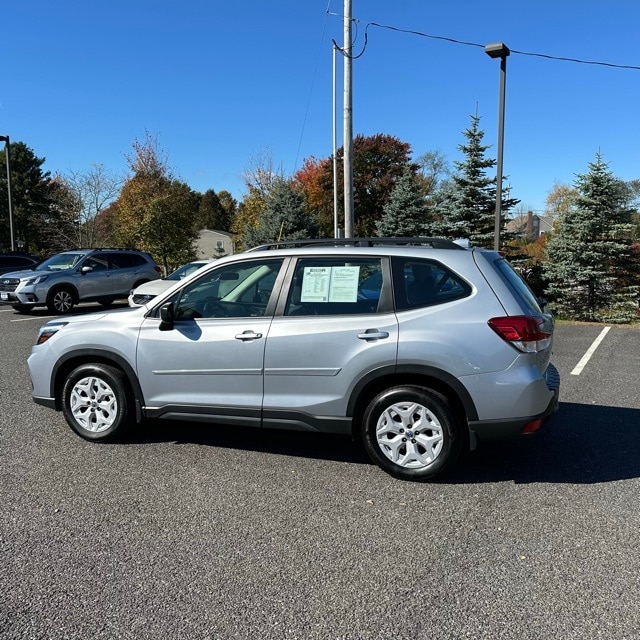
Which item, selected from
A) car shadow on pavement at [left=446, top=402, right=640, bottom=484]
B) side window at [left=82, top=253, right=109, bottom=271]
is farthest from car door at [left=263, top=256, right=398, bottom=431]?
side window at [left=82, top=253, right=109, bottom=271]

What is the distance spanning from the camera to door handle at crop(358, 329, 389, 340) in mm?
3941

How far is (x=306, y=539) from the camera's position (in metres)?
3.26

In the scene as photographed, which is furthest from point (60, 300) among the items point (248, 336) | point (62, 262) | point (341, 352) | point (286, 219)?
point (341, 352)

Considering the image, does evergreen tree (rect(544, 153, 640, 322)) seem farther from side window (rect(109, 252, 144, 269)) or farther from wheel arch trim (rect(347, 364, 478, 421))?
wheel arch trim (rect(347, 364, 478, 421))

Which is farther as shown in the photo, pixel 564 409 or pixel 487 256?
pixel 564 409

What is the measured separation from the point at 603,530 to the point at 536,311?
4.99 feet

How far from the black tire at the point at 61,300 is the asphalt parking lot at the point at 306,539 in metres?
9.87

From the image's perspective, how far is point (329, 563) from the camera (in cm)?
301

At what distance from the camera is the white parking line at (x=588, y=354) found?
7950 millimetres

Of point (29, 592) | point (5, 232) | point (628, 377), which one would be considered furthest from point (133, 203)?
point (5, 232)

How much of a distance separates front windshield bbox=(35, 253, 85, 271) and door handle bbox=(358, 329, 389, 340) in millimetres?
12699

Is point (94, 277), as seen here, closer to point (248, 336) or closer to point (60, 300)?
point (60, 300)

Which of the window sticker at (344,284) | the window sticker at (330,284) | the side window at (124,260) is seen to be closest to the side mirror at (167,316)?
the window sticker at (330,284)

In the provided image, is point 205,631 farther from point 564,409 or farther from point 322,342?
point 564,409
